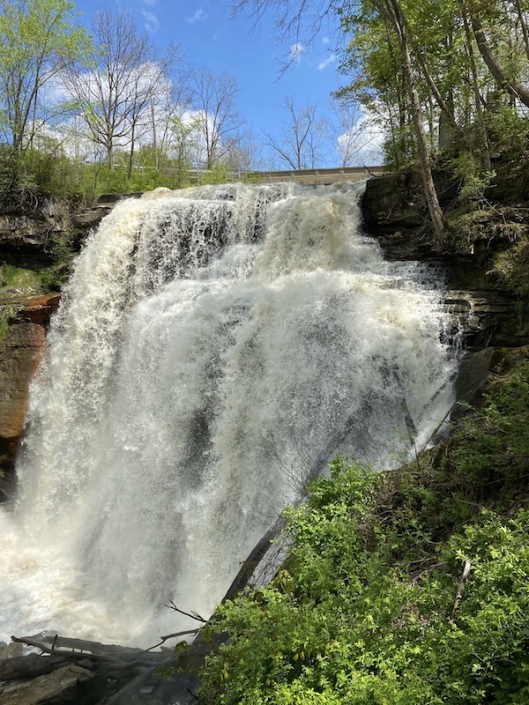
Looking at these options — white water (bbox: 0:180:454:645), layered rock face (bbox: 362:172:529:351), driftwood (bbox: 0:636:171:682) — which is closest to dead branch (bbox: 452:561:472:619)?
white water (bbox: 0:180:454:645)

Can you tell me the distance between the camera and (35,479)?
419 inches

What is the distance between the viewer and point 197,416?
27.0 feet

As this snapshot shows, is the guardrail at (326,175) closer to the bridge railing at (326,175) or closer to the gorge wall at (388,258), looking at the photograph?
the bridge railing at (326,175)

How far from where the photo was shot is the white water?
6891 millimetres

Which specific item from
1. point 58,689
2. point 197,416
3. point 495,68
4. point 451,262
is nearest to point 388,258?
point 451,262

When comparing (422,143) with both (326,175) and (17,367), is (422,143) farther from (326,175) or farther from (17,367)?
(326,175)

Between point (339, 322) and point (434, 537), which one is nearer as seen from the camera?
point (434, 537)

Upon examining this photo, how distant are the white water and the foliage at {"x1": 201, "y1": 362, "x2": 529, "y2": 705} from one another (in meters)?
0.85

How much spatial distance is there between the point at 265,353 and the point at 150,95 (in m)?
23.4

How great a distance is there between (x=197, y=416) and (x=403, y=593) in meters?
5.44

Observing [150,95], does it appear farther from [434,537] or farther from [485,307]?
[434,537]

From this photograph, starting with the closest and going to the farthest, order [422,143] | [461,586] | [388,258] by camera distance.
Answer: [461,586] → [422,143] → [388,258]

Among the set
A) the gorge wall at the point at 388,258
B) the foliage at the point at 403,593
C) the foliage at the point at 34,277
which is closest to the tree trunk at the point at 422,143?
the gorge wall at the point at 388,258

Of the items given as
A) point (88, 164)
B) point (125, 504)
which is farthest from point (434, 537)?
point (88, 164)
